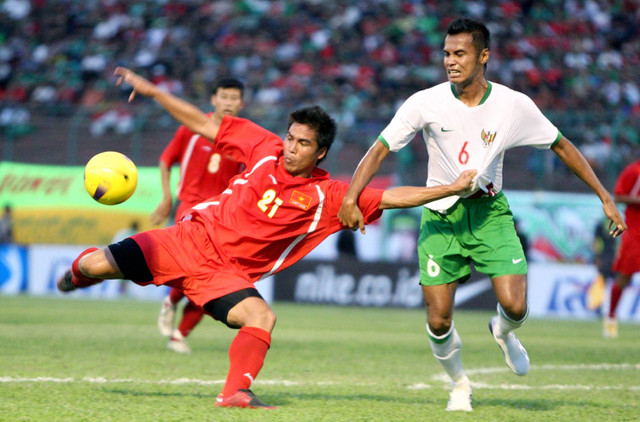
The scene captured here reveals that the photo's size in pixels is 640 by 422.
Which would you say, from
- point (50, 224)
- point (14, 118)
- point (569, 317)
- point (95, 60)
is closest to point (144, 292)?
point (50, 224)

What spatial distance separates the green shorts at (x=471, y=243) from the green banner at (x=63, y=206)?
13888 mm

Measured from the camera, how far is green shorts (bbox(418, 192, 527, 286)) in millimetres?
6074

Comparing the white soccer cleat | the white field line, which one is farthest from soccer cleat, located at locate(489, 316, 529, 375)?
the white field line

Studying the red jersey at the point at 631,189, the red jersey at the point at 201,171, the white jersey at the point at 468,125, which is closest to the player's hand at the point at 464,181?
the white jersey at the point at 468,125

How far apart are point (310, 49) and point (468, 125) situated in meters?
17.7

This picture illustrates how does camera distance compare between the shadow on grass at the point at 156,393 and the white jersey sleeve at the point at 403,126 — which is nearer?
the white jersey sleeve at the point at 403,126

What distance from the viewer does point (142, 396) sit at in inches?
234

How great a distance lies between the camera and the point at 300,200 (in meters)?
5.77

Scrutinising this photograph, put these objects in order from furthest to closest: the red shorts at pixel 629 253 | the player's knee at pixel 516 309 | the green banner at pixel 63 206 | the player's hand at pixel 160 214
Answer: the green banner at pixel 63 206, the red shorts at pixel 629 253, the player's hand at pixel 160 214, the player's knee at pixel 516 309

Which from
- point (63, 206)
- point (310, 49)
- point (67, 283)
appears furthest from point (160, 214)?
point (310, 49)

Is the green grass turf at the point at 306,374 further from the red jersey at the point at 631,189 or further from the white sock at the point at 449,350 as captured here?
the red jersey at the point at 631,189

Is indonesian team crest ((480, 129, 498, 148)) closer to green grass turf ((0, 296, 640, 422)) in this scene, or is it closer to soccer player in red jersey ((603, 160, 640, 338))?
green grass turf ((0, 296, 640, 422))

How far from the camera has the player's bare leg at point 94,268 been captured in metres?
5.72

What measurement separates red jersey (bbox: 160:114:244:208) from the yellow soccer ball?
10.6ft
